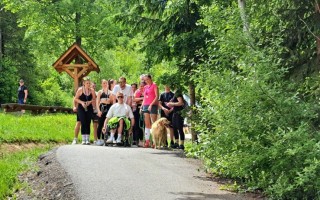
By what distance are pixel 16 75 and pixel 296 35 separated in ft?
107

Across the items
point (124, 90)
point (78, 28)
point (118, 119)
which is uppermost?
point (78, 28)

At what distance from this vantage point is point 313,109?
9680mm

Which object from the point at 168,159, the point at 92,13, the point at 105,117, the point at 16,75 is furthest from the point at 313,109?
the point at 16,75

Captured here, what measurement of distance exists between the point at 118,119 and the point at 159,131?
1449 mm

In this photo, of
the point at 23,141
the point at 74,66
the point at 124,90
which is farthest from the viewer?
the point at 74,66

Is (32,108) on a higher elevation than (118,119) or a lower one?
higher

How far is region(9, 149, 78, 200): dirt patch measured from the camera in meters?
9.48

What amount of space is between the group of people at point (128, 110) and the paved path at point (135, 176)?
7.90 ft

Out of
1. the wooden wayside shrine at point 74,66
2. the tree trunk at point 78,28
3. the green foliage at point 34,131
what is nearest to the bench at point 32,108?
the wooden wayside shrine at point 74,66

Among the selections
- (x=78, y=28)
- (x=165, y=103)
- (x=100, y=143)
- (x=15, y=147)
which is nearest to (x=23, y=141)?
(x=15, y=147)

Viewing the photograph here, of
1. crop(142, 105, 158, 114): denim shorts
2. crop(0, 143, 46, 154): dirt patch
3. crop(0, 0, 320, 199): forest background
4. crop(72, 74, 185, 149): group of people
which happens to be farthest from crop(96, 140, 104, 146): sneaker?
crop(0, 0, 320, 199): forest background

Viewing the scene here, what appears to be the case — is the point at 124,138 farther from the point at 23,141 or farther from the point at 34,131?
the point at 34,131

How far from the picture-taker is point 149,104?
54.5ft

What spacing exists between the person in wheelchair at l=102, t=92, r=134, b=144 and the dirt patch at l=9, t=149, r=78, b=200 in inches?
144
